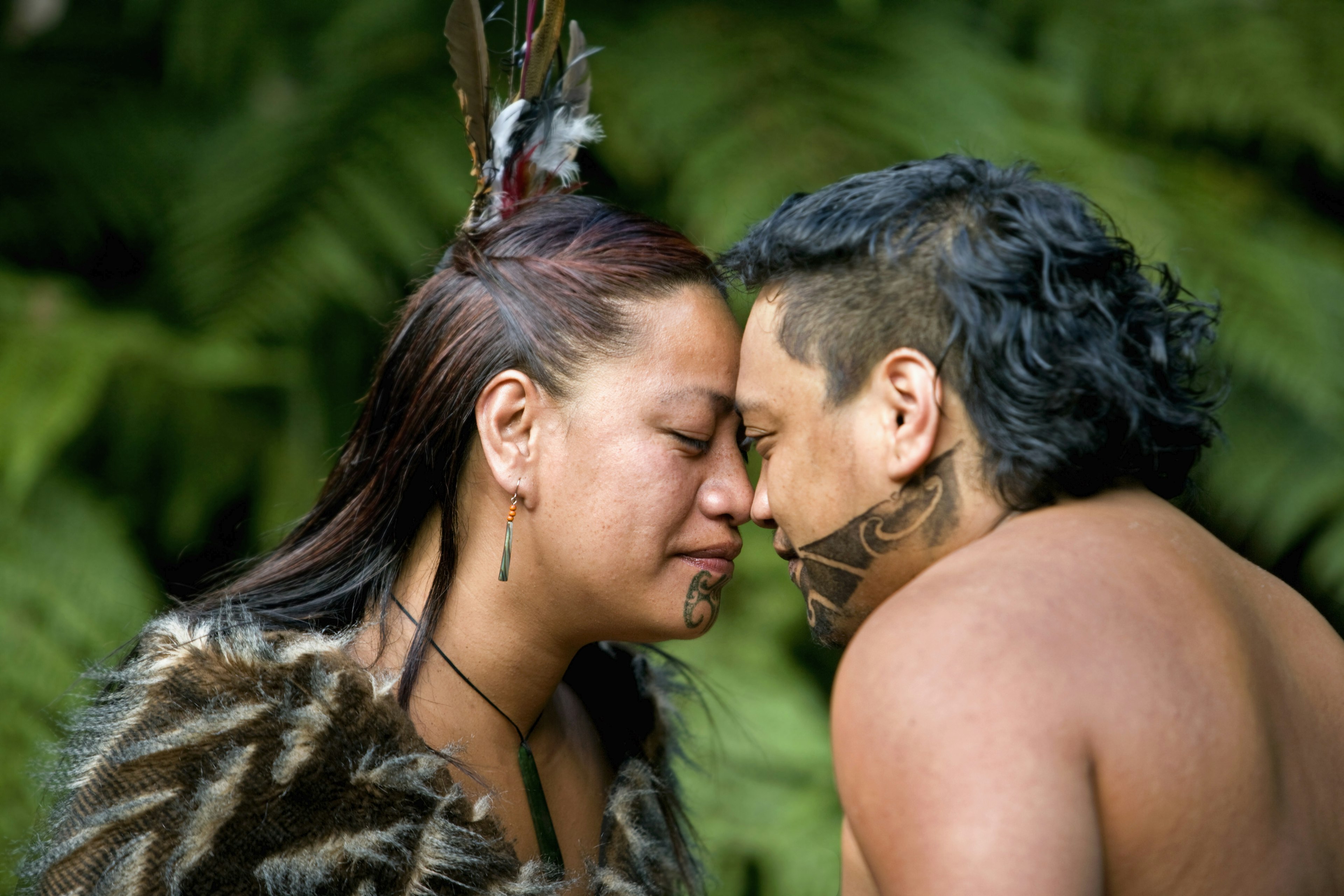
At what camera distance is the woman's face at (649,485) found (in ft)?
5.21

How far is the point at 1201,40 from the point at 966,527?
108 inches

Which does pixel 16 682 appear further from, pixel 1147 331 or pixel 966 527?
pixel 1147 331

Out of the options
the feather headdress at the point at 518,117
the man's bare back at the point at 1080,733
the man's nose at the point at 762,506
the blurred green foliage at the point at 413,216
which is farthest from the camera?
the blurred green foliage at the point at 413,216

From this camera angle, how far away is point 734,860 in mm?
3037

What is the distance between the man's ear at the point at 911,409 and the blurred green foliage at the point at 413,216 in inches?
61.1

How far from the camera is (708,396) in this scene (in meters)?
1.64

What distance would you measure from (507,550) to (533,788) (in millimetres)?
392

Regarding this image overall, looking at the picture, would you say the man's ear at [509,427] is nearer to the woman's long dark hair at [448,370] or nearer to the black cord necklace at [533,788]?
the woman's long dark hair at [448,370]

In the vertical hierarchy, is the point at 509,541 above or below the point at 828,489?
below

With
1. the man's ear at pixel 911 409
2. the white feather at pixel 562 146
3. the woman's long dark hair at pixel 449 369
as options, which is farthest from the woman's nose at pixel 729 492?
the white feather at pixel 562 146

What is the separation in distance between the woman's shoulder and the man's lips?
1.51 ft

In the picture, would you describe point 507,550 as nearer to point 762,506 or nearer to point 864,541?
point 762,506

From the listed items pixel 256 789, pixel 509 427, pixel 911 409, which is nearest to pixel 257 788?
pixel 256 789

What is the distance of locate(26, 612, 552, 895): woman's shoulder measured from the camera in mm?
1306
